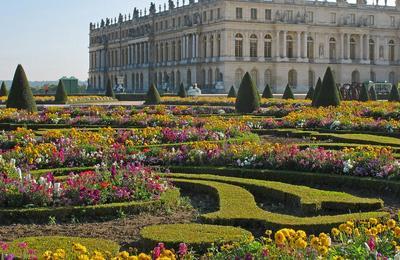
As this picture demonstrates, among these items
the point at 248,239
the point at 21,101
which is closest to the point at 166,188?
the point at 248,239

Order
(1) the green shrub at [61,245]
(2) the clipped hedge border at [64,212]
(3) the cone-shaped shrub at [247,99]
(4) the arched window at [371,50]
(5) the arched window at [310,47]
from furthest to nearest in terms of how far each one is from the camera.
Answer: (4) the arched window at [371,50]
(5) the arched window at [310,47]
(3) the cone-shaped shrub at [247,99]
(2) the clipped hedge border at [64,212]
(1) the green shrub at [61,245]

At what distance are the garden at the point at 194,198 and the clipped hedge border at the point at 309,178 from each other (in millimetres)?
16

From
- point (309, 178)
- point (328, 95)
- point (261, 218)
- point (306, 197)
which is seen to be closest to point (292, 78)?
point (328, 95)

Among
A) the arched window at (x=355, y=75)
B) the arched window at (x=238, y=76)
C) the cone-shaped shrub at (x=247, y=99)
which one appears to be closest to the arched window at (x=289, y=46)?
the arched window at (x=238, y=76)

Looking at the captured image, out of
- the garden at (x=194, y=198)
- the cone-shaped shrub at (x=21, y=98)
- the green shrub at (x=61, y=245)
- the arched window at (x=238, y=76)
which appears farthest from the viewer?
the arched window at (x=238, y=76)

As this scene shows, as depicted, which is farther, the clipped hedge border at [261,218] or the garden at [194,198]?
the clipped hedge border at [261,218]

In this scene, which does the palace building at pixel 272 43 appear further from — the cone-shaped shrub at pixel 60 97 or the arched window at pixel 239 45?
the cone-shaped shrub at pixel 60 97

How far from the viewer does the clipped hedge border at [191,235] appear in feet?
21.7

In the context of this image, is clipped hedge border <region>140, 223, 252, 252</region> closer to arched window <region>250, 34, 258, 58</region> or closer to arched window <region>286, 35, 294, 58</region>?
arched window <region>250, 34, 258, 58</region>

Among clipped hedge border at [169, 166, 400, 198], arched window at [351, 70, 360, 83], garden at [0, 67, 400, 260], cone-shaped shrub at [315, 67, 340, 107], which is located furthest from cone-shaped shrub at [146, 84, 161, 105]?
arched window at [351, 70, 360, 83]

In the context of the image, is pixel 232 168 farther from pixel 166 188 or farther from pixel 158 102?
pixel 158 102

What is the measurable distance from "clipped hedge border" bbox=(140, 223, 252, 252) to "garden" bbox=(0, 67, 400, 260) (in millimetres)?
11

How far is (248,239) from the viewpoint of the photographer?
5863 millimetres

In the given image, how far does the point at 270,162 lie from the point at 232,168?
2.09 feet
